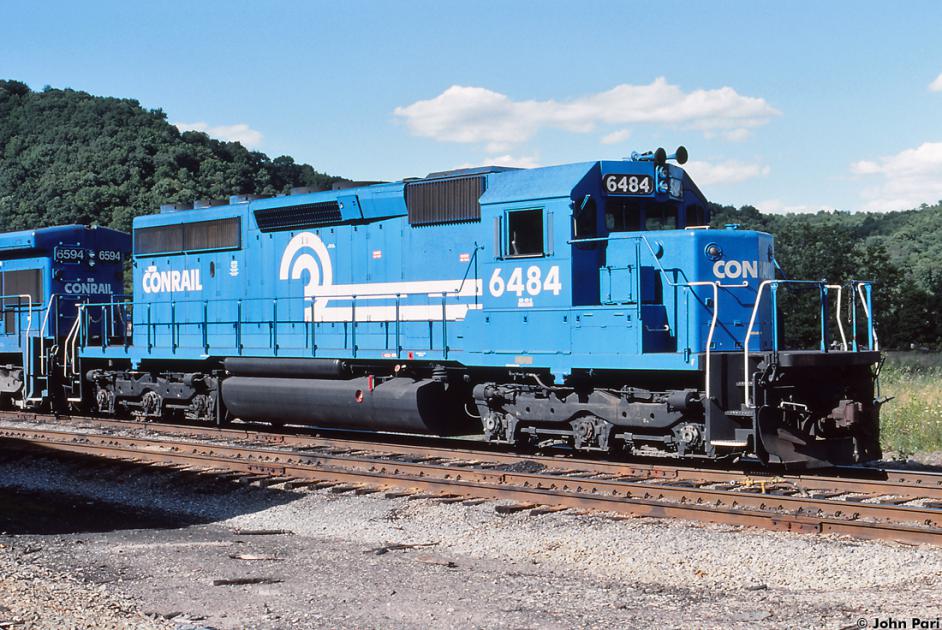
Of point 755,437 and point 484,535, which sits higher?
point 755,437

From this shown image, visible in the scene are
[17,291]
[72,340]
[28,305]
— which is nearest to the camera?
[72,340]

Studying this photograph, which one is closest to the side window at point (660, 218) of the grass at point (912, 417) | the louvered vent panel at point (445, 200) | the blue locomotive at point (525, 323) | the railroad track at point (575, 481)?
the blue locomotive at point (525, 323)

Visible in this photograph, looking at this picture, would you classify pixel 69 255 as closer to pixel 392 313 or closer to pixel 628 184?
pixel 392 313

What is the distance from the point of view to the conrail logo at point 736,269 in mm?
10719

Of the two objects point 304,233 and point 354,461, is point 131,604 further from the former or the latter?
point 304,233

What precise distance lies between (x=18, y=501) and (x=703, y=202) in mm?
8385

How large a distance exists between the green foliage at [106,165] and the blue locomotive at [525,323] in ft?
82.8

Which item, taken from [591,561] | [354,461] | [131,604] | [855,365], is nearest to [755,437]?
[855,365]

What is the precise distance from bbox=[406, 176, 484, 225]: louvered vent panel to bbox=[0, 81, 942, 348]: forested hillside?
1396 cm

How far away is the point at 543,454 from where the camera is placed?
39.1ft

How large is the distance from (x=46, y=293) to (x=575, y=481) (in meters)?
12.3

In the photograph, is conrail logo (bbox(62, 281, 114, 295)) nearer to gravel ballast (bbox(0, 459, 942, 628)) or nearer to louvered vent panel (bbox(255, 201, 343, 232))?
louvered vent panel (bbox(255, 201, 343, 232))

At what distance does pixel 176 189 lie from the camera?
145 ft

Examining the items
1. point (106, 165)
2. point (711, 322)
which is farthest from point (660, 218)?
point (106, 165)
